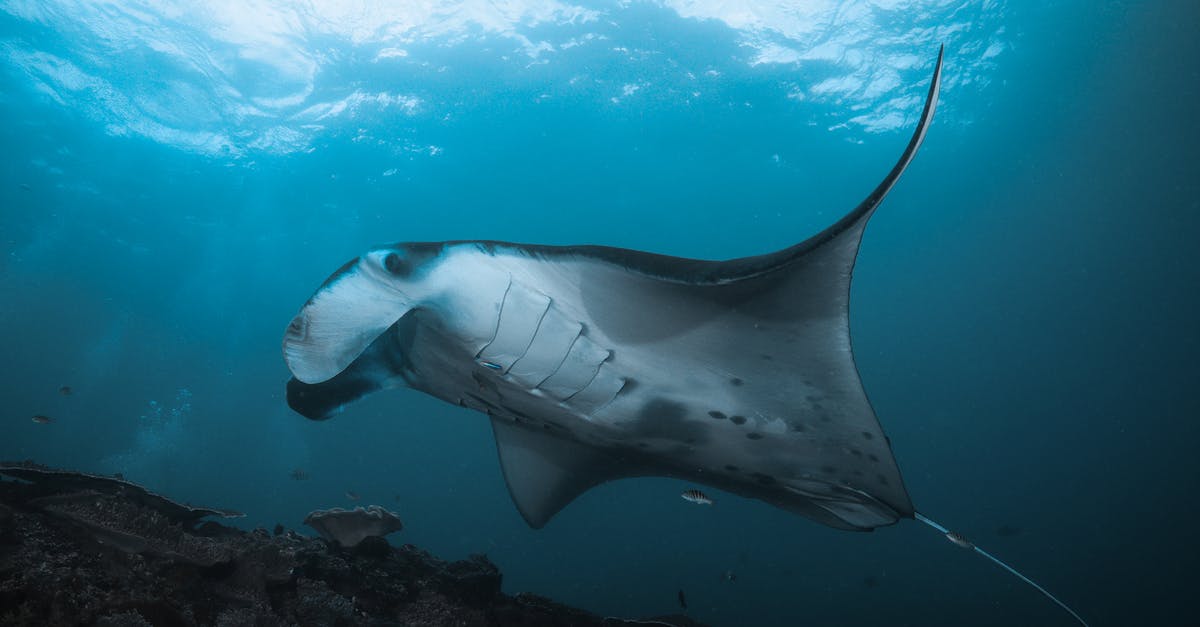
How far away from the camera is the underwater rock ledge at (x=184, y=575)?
5.32 feet

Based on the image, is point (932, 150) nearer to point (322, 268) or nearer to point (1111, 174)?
point (1111, 174)

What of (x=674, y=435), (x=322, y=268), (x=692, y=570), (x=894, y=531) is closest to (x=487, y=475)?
(x=692, y=570)

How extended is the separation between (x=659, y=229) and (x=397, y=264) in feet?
75.1

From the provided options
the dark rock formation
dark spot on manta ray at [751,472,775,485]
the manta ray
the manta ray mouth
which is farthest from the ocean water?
the manta ray mouth

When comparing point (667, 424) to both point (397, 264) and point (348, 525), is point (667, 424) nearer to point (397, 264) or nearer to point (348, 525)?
point (397, 264)

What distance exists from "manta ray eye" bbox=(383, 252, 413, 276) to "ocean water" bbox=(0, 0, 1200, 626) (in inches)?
544

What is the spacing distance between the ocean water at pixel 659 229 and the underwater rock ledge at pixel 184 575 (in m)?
12.7

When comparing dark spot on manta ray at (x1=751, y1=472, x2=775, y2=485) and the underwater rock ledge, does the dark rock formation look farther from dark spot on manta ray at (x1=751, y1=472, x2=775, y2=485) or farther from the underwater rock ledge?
dark spot on manta ray at (x1=751, y1=472, x2=775, y2=485)

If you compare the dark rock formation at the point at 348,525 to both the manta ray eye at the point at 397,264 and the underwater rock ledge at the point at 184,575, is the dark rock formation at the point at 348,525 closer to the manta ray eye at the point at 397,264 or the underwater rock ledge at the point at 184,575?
the underwater rock ledge at the point at 184,575

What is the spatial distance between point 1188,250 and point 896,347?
48.1ft

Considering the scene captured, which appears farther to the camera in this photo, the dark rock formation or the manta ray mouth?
the dark rock formation

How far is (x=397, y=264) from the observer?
2.08m

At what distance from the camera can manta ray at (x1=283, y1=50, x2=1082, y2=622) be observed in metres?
2.06

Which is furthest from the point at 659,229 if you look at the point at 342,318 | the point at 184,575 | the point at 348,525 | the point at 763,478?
the point at 184,575
